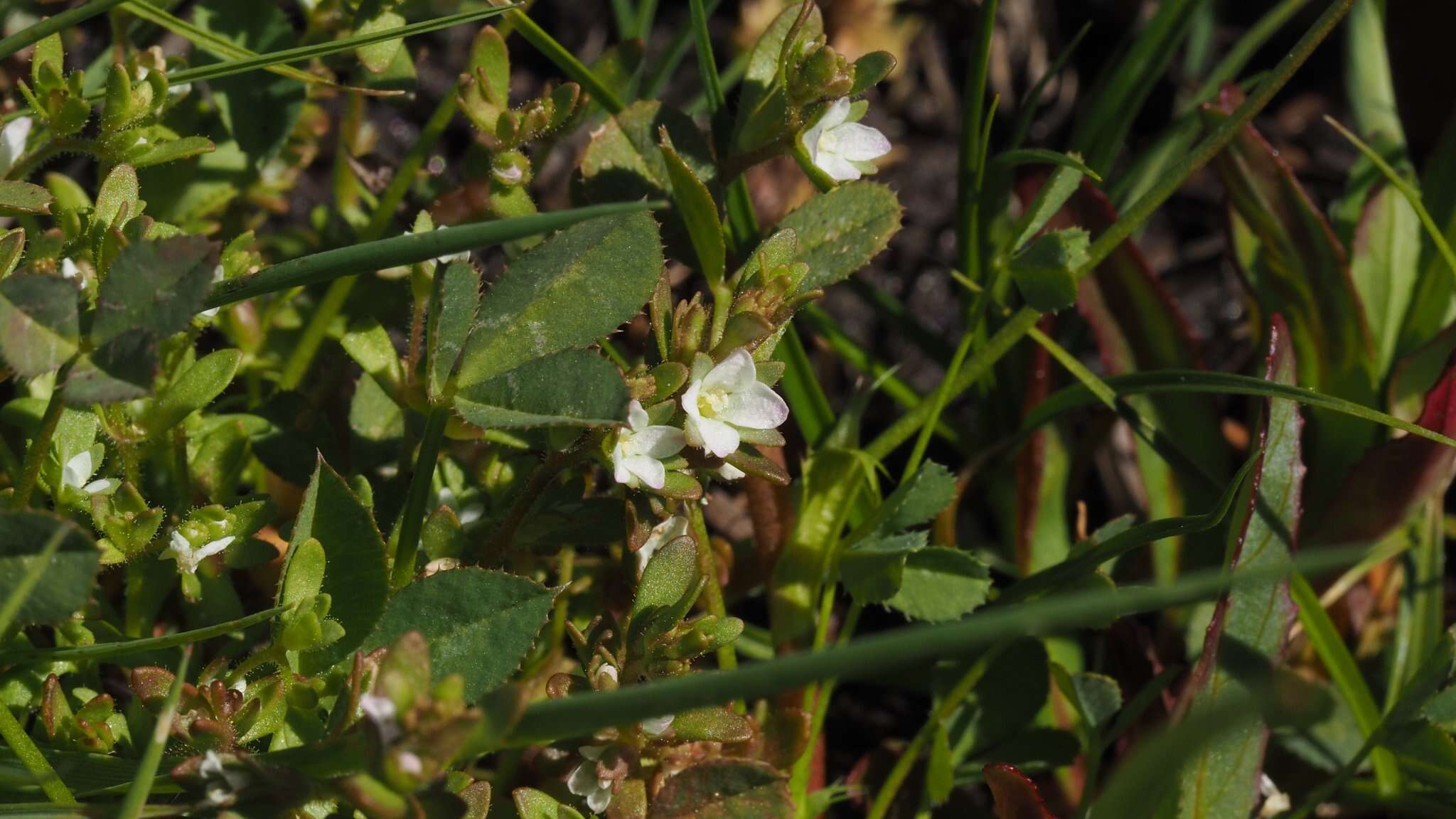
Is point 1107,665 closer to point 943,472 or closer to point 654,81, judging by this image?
point 943,472

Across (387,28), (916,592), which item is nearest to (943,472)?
(916,592)

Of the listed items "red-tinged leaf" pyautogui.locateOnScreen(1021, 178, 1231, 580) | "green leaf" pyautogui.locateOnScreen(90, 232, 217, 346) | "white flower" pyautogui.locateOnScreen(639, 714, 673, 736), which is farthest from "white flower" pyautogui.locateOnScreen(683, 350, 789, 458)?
"red-tinged leaf" pyautogui.locateOnScreen(1021, 178, 1231, 580)

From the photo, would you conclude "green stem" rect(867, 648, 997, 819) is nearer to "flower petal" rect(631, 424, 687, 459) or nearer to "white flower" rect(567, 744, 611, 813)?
"white flower" rect(567, 744, 611, 813)

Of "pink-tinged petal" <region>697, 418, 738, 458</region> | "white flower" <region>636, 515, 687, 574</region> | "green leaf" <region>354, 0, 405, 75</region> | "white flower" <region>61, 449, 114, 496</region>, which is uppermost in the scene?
"green leaf" <region>354, 0, 405, 75</region>

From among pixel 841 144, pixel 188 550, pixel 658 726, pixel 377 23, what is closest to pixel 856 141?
pixel 841 144

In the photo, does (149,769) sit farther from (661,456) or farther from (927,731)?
(927,731)

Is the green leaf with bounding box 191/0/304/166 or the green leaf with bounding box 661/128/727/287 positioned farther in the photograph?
the green leaf with bounding box 191/0/304/166
